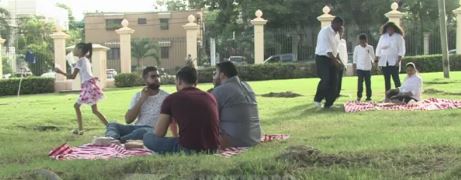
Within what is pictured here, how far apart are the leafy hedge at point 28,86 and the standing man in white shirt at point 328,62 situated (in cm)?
1908

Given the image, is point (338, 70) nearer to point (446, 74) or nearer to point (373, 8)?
point (446, 74)

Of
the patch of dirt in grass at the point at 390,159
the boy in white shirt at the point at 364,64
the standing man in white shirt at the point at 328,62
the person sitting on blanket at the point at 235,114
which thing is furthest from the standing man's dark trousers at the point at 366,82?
the patch of dirt in grass at the point at 390,159

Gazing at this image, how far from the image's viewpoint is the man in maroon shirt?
6.11m

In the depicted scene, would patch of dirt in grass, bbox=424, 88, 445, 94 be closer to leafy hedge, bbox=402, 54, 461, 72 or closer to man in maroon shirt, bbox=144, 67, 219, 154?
man in maroon shirt, bbox=144, 67, 219, 154

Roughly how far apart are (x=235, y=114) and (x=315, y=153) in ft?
4.42

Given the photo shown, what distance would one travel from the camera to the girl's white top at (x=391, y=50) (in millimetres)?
12062

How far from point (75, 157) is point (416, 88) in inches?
262

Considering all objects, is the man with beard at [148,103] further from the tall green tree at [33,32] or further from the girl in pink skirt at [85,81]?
the tall green tree at [33,32]

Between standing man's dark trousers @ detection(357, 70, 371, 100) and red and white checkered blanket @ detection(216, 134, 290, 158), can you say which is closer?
red and white checkered blanket @ detection(216, 134, 290, 158)

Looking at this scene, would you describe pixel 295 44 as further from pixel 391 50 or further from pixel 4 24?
pixel 4 24

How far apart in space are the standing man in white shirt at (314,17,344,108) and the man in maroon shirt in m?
4.69

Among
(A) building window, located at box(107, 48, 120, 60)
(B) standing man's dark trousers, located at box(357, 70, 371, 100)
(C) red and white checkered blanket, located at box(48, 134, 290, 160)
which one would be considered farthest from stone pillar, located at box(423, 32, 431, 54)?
(C) red and white checkered blanket, located at box(48, 134, 290, 160)

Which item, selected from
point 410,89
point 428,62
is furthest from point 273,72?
point 410,89

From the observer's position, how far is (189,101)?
6121 mm
